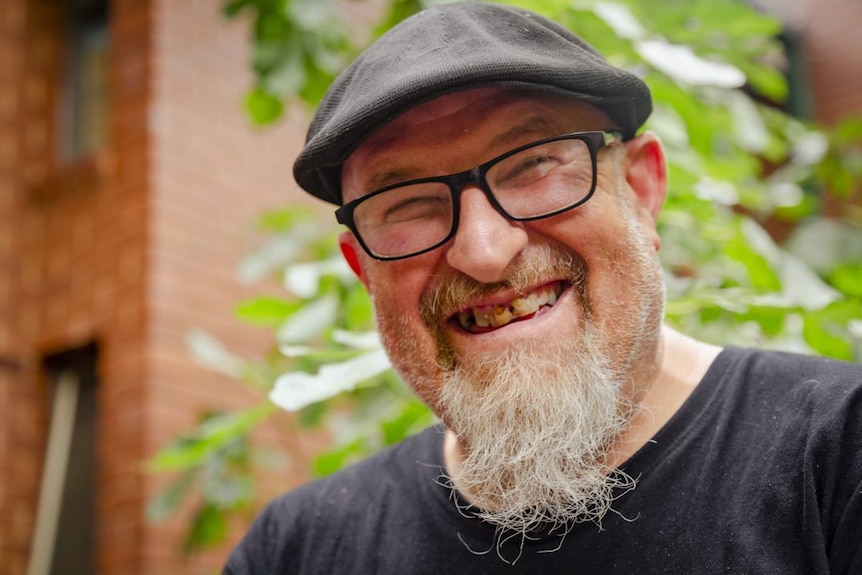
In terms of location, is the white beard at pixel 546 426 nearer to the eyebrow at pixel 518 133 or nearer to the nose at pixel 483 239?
the nose at pixel 483 239

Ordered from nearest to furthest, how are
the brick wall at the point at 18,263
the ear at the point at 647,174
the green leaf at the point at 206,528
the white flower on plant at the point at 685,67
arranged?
the ear at the point at 647,174 < the white flower on plant at the point at 685,67 < the green leaf at the point at 206,528 < the brick wall at the point at 18,263

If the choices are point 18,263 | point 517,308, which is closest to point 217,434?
point 517,308

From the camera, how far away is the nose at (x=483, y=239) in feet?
4.54

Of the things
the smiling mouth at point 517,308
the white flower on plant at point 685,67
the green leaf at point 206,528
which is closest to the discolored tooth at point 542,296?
the smiling mouth at point 517,308

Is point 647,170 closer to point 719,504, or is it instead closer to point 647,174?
point 647,174

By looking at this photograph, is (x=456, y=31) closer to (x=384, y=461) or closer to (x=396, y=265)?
(x=396, y=265)

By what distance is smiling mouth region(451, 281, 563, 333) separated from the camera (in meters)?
1.43

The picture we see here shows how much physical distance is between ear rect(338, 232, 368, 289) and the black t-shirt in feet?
1.11

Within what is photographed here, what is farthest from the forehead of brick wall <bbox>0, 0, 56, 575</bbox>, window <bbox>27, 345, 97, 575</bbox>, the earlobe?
brick wall <bbox>0, 0, 56, 575</bbox>

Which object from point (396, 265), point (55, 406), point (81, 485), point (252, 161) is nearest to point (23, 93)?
point (252, 161)

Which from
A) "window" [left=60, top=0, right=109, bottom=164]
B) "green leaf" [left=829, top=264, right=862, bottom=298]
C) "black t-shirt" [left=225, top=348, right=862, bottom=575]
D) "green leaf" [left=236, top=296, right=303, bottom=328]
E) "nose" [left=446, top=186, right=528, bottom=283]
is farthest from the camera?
"window" [left=60, top=0, right=109, bottom=164]

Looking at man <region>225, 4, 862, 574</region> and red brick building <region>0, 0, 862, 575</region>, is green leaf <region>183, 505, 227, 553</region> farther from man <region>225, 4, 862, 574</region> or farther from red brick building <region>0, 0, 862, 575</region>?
man <region>225, 4, 862, 574</region>

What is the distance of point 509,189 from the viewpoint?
142 centimetres

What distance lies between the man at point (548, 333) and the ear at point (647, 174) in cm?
4
